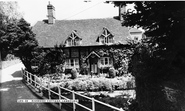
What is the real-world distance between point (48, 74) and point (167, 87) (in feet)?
55.2

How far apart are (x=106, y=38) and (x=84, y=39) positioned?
3.48 metres

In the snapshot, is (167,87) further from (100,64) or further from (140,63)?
(100,64)

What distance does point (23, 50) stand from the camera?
1577 centimetres

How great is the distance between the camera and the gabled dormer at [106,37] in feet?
72.4

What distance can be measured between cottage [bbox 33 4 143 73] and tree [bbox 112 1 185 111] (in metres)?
16.2

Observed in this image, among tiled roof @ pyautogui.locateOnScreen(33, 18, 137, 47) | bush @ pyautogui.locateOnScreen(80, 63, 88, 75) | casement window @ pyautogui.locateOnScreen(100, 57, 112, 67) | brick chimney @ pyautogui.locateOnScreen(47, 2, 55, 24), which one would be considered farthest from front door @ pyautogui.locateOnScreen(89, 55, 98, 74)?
brick chimney @ pyautogui.locateOnScreen(47, 2, 55, 24)

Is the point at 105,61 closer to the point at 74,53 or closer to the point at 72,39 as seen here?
the point at 74,53

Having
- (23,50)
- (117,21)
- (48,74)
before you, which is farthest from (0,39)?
(117,21)

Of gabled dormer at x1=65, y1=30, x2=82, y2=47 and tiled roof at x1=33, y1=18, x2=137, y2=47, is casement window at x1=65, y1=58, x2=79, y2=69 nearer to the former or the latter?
gabled dormer at x1=65, y1=30, x2=82, y2=47

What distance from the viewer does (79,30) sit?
24672mm

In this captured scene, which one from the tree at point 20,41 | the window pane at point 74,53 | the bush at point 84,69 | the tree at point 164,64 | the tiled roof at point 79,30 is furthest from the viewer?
the tiled roof at point 79,30

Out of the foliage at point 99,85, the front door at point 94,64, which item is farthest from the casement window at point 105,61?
the foliage at point 99,85

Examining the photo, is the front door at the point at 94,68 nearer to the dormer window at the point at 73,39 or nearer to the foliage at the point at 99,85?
the dormer window at the point at 73,39

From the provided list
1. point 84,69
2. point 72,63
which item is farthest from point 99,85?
point 72,63
